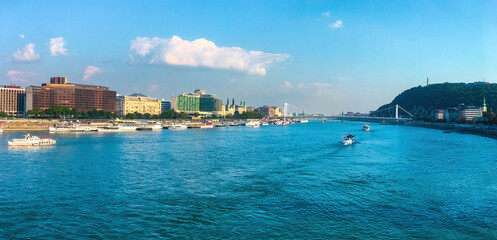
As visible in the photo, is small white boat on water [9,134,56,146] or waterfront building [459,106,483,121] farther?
waterfront building [459,106,483,121]

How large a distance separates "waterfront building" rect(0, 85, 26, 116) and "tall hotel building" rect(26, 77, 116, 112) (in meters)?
2.64

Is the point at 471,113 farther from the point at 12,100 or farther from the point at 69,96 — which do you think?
the point at 12,100

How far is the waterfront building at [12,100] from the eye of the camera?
2395 inches

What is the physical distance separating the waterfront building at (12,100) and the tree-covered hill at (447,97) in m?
82.5

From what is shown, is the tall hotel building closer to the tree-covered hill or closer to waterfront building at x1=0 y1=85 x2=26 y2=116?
waterfront building at x1=0 y1=85 x2=26 y2=116

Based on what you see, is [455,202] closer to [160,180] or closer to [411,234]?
[411,234]

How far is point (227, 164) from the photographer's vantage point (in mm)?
14969

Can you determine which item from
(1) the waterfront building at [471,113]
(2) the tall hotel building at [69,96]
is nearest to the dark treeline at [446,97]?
(1) the waterfront building at [471,113]

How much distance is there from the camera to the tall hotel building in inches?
2418

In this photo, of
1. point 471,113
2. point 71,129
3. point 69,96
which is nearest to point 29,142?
point 71,129

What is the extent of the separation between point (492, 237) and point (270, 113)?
127 metres

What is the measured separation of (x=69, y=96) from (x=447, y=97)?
78.6 metres

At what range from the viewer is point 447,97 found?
286ft

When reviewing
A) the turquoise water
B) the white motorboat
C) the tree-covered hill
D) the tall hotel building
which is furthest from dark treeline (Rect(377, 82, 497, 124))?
the turquoise water
